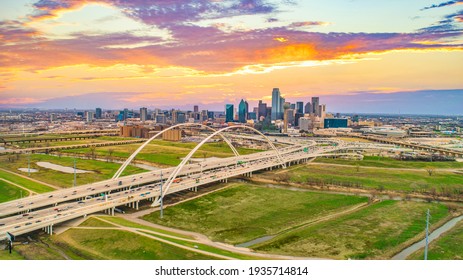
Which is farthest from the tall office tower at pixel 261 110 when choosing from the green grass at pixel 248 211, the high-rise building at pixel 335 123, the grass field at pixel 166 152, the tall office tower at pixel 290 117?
the green grass at pixel 248 211

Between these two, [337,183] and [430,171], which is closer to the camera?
[337,183]

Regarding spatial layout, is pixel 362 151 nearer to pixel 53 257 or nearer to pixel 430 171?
pixel 430 171

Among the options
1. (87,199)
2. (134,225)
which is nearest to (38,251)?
(134,225)

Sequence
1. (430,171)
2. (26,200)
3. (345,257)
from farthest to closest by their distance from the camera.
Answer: (430,171) < (26,200) < (345,257)

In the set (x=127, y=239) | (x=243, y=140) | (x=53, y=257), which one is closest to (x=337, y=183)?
(x=127, y=239)

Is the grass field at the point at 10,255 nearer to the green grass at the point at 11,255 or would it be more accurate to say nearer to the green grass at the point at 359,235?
the green grass at the point at 11,255

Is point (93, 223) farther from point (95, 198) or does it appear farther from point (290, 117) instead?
point (290, 117)

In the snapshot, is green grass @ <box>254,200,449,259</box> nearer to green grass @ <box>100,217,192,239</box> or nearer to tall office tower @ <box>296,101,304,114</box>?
green grass @ <box>100,217,192,239</box>
